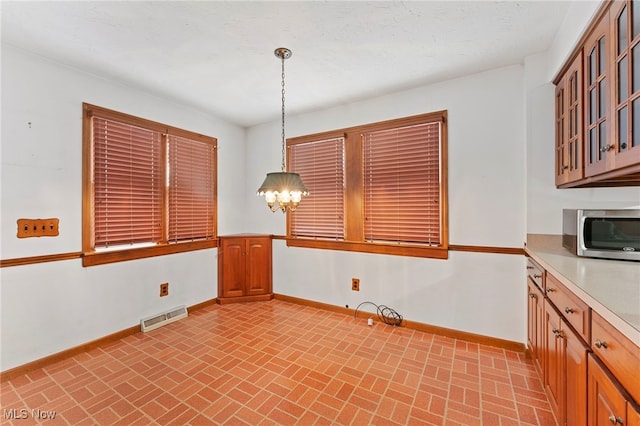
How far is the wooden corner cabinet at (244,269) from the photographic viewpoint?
3908 millimetres

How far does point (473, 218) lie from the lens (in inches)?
109

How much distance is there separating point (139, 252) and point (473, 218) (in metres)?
3.51

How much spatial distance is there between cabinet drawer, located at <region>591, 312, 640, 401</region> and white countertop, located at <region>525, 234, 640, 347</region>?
48 millimetres

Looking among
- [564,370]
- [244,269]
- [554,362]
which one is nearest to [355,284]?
[244,269]

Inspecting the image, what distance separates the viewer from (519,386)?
2.05 meters

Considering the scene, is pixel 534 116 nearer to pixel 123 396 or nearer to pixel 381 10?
pixel 381 10

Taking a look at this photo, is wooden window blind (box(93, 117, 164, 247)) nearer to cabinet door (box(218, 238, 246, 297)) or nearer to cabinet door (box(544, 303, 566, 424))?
cabinet door (box(218, 238, 246, 297))

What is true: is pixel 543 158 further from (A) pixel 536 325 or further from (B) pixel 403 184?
(A) pixel 536 325

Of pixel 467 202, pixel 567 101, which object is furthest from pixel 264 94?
pixel 567 101

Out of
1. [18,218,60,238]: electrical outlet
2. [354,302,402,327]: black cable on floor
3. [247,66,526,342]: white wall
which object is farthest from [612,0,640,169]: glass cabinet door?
[18,218,60,238]: electrical outlet

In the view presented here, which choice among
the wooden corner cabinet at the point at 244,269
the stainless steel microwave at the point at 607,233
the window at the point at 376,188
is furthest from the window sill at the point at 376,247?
the stainless steel microwave at the point at 607,233

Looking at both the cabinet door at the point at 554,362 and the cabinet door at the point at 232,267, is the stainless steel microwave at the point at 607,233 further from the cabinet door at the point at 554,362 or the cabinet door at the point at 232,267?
the cabinet door at the point at 232,267

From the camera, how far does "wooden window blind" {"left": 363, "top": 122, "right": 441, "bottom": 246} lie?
296 centimetres

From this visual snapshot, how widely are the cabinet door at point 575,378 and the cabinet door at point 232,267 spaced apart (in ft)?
11.3
